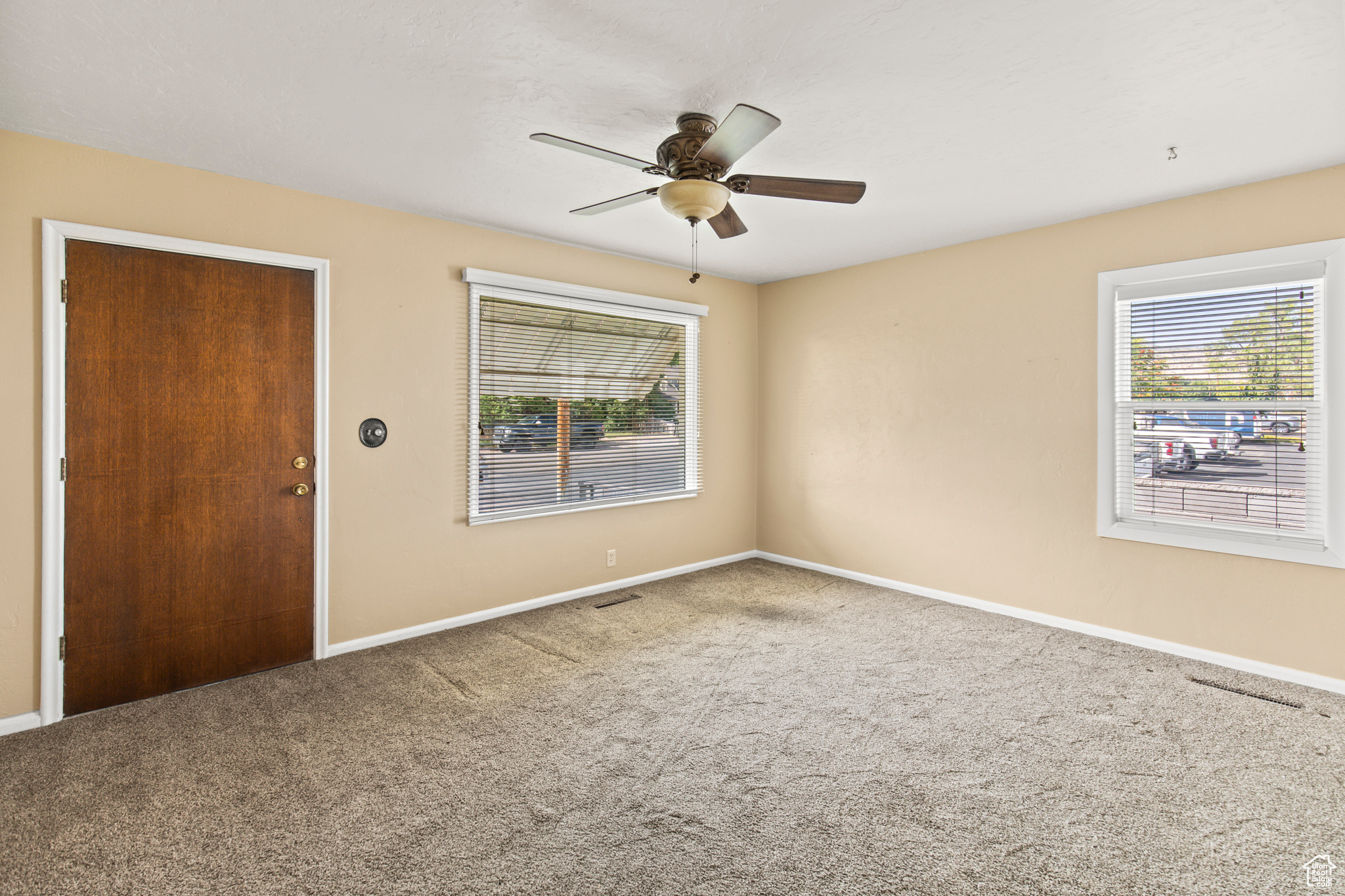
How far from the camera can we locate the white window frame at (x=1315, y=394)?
2916 millimetres

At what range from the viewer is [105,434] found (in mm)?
2721

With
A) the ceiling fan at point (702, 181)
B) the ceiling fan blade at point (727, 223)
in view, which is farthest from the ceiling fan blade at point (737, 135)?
the ceiling fan blade at point (727, 223)

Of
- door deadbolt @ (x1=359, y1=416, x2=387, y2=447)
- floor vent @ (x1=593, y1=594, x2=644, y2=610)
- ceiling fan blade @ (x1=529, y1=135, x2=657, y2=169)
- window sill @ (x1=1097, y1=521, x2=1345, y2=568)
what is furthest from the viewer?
floor vent @ (x1=593, y1=594, x2=644, y2=610)

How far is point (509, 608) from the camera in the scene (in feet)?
13.3

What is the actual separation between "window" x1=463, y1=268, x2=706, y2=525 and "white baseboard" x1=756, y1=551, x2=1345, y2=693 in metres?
1.63

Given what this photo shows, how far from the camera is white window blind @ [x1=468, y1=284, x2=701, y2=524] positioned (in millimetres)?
3955

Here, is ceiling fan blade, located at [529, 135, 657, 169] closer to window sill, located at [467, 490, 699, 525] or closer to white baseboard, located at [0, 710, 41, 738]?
window sill, located at [467, 490, 699, 525]

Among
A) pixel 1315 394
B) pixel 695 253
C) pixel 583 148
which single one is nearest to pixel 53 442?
pixel 583 148

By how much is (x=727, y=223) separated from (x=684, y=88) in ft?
2.42

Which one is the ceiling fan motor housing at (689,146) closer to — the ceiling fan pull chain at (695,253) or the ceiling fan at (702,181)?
the ceiling fan at (702,181)

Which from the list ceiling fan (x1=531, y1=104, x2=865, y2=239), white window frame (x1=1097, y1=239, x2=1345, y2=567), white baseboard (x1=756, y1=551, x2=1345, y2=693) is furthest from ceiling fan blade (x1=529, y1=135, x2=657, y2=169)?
white baseboard (x1=756, y1=551, x2=1345, y2=693)

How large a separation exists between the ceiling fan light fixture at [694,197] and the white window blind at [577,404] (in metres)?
1.82

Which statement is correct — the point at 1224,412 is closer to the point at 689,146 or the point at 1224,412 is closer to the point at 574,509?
the point at 689,146

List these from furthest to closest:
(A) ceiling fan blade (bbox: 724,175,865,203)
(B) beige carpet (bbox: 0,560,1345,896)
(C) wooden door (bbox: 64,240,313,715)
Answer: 1. (C) wooden door (bbox: 64,240,313,715)
2. (A) ceiling fan blade (bbox: 724,175,865,203)
3. (B) beige carpet (bbox: 0,560,1345,896)
